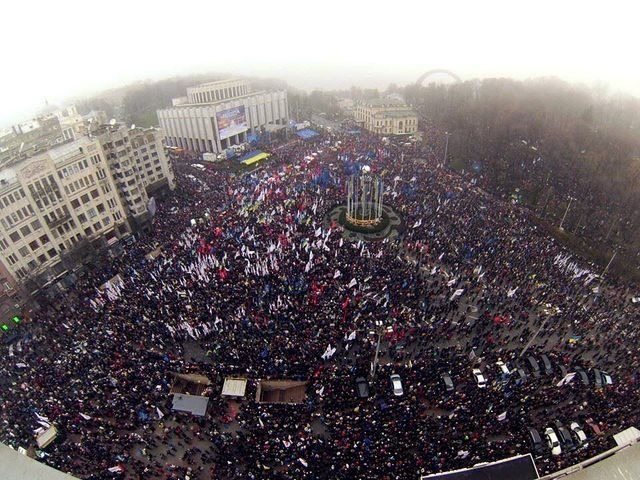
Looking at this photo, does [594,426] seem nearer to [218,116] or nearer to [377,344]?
[377,344]

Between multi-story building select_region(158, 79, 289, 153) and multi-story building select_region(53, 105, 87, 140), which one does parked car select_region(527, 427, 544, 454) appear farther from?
multi-story building select_region(158, 79, 289, 153)

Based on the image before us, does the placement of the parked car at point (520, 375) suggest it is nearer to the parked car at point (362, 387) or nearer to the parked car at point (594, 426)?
the parked car at point (594, 426)

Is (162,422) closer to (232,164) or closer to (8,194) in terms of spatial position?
(8,194)

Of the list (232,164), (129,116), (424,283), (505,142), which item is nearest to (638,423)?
(424,283)

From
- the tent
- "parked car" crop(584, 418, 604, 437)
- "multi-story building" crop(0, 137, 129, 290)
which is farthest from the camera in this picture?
"multi-story building" crop(0, 137, 129, 290)

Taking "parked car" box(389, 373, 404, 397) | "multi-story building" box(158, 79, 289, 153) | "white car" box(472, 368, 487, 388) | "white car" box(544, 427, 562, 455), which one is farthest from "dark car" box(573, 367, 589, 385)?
"multi-story building" box(158, 79, 289, 153)

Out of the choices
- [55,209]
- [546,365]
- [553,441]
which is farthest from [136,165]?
[553,441]
